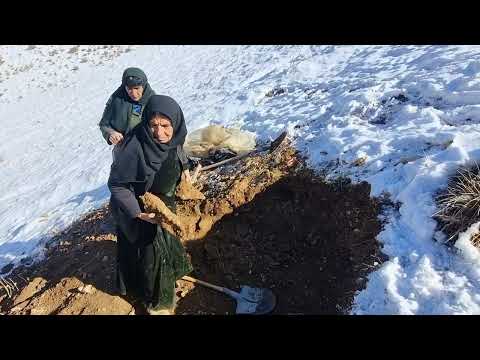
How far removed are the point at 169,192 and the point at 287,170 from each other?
1652 millimetres

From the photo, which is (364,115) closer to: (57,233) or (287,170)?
(287,170)

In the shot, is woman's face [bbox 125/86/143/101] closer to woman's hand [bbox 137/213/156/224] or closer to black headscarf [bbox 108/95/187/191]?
black headscarf [bbox 108/95/187/191]

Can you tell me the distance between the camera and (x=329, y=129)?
512 centimetres

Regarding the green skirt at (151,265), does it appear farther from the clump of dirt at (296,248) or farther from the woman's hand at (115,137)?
the woman's hand at (115,137)

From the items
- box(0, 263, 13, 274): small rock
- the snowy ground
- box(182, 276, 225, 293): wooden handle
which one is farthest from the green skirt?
box(0, 263, 13, 274): small rock

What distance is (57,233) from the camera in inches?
218

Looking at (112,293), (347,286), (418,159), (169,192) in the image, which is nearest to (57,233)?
(112,293)

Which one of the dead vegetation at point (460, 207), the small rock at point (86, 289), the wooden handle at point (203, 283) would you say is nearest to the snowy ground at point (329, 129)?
the dead vegetation at point (460, 207)

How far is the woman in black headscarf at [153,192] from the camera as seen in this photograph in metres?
3.03

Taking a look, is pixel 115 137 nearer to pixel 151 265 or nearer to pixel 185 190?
pixel 185 190

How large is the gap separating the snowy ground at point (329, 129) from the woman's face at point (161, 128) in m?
1.85

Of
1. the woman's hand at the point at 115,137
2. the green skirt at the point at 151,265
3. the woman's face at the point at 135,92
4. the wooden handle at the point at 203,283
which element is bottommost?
the wooden handle at the point at 203,283

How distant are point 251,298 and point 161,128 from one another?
168 cm

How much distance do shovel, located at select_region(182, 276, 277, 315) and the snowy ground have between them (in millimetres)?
806
